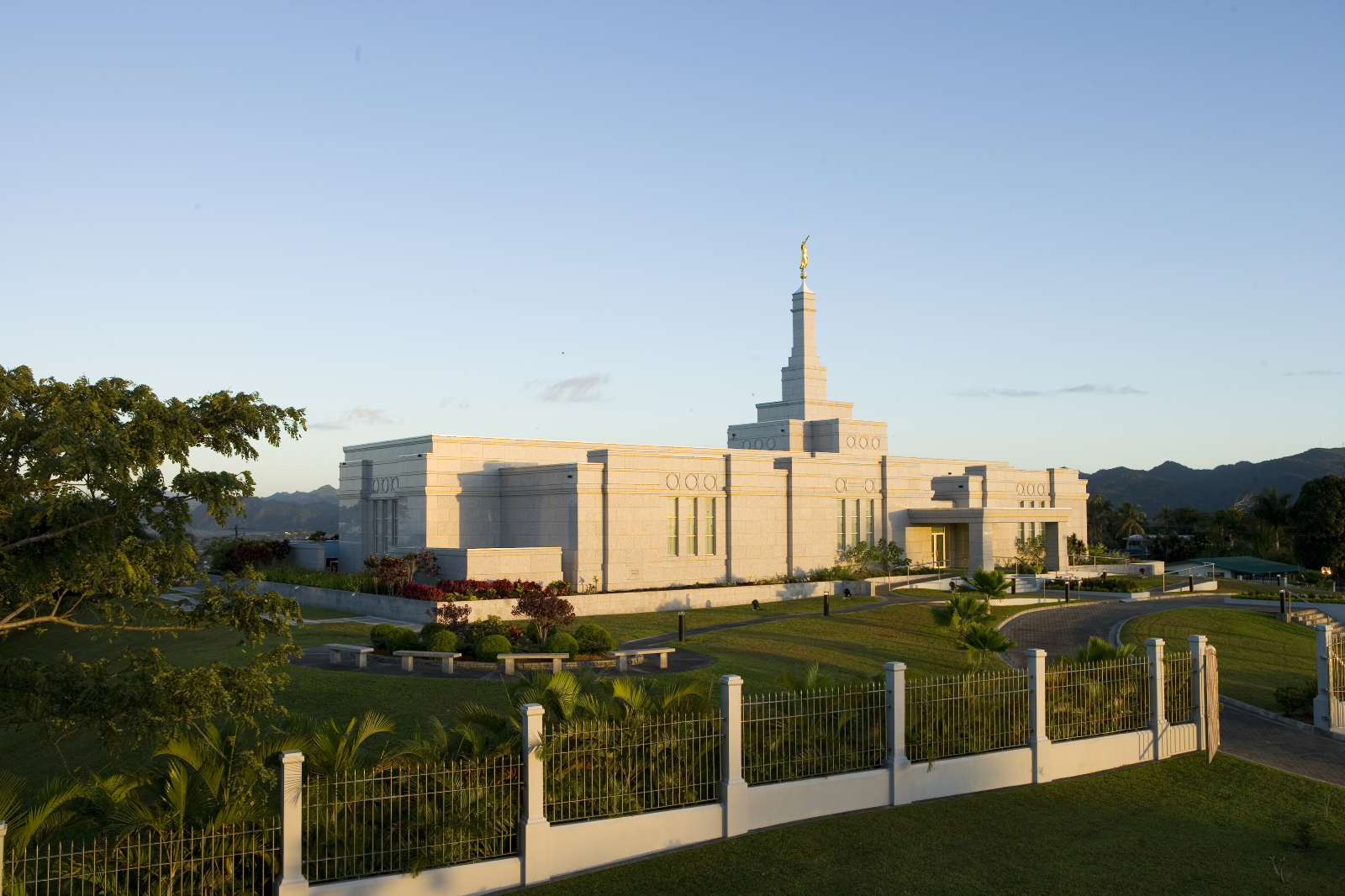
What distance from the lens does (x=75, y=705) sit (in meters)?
10.1

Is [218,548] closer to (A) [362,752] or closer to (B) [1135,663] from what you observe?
(A) [362,752]

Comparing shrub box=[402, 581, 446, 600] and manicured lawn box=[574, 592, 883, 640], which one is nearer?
manicured lawn box=[574, 592, 883, 640]

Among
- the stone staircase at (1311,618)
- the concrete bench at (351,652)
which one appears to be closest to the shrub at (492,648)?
the concrete bench at (351,652)

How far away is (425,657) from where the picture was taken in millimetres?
23969

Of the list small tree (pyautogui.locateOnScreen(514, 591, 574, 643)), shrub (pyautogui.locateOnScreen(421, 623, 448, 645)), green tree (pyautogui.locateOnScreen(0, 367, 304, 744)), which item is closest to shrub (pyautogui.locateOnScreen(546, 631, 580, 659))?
small tree (pyautogui.locateOnScreen(514, 591, 574, 643))

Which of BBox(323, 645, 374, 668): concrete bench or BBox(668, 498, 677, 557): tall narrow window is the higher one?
BBox(668, 498, 677, 557): tall narrow window

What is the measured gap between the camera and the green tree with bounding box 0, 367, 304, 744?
31.6ft

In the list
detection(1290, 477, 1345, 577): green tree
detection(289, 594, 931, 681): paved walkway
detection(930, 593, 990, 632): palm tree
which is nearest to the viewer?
detection(289, 594, 931, 681): paved walkway

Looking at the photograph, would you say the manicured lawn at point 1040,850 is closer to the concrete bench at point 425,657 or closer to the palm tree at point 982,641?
the palm tree at point 982,641

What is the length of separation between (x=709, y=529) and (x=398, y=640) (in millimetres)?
19598

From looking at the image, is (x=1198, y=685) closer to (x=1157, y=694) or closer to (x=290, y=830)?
(x=1157, y=694)

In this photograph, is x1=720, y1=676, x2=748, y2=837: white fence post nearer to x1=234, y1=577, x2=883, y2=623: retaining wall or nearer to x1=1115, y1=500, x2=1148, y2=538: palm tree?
x1=234, y1=577, x2=883, y2=623: retaining wall

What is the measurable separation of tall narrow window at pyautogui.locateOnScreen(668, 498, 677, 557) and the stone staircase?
874 inches

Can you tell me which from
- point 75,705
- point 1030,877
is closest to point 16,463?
point 75,705
